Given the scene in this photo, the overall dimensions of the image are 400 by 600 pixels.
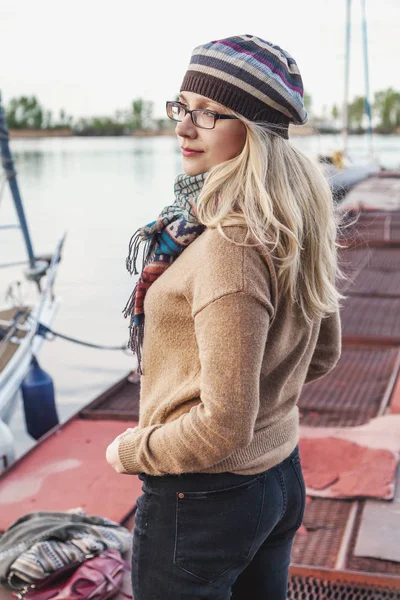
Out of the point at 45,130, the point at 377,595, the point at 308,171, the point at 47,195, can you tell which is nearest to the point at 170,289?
the point at 308,171

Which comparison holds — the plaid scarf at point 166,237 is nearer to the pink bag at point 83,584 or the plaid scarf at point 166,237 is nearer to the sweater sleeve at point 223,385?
the sweater sleeve at point 223,385

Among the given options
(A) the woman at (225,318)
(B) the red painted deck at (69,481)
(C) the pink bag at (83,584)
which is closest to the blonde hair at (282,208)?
(A) the woman at (225,318)

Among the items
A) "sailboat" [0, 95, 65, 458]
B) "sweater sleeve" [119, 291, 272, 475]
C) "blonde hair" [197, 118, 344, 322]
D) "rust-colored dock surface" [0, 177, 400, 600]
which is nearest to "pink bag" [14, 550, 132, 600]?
"rust-colored dock surface" [0, 177, 400, 600]

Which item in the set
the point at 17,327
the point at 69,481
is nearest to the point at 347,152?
the point at 17,327

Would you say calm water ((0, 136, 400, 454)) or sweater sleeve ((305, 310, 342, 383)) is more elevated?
sweater sleeve ((305, 310, 342, 383))

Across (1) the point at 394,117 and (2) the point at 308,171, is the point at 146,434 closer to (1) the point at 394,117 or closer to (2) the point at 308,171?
(2) the point at 308,171

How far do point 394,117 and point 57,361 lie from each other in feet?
346

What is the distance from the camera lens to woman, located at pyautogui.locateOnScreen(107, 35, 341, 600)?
1329mm

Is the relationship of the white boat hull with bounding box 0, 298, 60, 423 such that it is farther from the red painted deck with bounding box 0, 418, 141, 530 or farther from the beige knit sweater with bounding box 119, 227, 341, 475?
the beige knit sweater with bounding box 119, 227, 341, 475

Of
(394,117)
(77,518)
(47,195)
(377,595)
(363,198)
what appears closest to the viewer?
(377,595)

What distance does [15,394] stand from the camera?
7406mm

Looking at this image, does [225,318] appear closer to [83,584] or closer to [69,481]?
[83,584]

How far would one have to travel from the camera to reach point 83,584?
274 cm

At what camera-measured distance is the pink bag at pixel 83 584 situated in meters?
2.69
